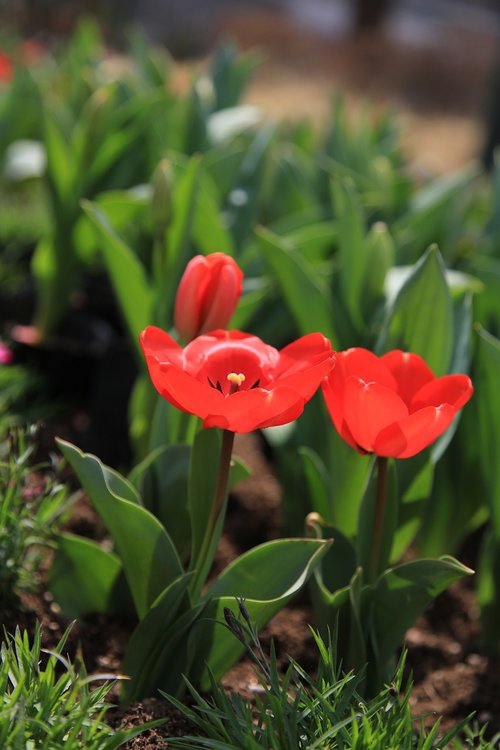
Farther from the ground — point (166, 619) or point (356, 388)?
point (356, 388)

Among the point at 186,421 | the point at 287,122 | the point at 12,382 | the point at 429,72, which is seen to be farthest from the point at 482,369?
the point at 429,72

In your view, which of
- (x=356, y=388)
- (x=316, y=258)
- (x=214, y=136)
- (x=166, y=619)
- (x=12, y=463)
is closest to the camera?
(x=356, y=388)

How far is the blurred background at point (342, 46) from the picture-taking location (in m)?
9.02

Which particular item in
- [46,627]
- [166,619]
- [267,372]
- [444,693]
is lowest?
[444,693]

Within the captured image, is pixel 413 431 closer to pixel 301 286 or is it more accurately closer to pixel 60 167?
pixel 301 286

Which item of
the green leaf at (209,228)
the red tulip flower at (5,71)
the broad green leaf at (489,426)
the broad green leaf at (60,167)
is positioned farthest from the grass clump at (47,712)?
the red tulip flower at (5,71)

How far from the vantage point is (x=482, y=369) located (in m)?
1.57

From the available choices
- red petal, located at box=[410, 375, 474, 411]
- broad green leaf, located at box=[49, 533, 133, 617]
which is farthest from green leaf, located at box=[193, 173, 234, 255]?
red petal, located at box=[410, 375, 474, 411]

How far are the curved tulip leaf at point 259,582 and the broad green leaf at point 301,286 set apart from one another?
560mm

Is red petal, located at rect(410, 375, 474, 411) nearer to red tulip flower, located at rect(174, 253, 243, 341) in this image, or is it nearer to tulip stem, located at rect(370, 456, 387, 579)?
tulip stem, located at rect(370, 456, 387, 579)

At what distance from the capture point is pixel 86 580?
57.5 inches

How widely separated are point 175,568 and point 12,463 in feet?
0.92

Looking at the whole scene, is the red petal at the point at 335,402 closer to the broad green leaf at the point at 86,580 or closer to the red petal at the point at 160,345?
the red petal at the point at 160,345

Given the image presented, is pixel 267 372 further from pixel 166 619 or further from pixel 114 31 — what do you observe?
pixel 114 31
